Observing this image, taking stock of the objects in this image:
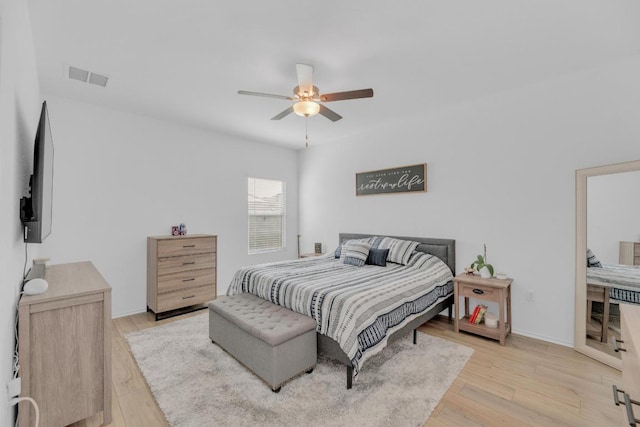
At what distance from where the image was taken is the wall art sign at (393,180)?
4008 mm

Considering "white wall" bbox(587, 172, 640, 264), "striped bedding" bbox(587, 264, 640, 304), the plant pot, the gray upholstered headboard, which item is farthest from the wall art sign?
"striped bedding" bbox(587, 264, 640, 304)

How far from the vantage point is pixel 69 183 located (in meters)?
3.39

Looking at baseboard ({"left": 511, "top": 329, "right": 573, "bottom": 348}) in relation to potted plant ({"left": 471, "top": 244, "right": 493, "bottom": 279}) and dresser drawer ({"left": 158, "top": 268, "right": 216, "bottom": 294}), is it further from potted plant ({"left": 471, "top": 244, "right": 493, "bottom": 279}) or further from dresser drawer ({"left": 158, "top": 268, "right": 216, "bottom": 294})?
dresser drawer ({"left": 158, "top": 268, "right": 216, "bottom": 294})

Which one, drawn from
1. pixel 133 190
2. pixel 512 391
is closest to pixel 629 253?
pixel 512 391

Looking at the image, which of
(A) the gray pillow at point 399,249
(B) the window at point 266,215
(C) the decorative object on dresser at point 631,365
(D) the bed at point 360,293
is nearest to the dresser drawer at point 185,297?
(D) the bed at point 360,293

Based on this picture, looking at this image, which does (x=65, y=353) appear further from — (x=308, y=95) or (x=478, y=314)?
(x=478, y=314)

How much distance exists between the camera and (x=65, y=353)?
1.69 meters

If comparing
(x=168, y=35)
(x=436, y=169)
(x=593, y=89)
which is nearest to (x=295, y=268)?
(x=436, y=169)

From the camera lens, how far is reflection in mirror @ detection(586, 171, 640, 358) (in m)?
2.44

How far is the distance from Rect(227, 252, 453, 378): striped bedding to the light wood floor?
24.4 inches

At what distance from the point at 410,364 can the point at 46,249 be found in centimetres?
412

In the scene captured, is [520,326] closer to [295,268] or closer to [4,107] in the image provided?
[295,268]

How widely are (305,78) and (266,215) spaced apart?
3.30 meters

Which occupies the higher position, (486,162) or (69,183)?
(486,162)
